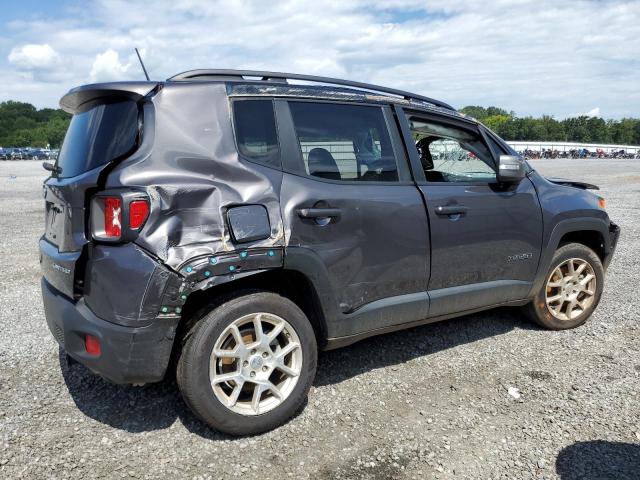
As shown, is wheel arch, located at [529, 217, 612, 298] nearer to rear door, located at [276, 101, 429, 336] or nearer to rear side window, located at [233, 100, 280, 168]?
rear door, located at [276, 101, 429, 336]

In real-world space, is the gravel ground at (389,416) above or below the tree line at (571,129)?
below

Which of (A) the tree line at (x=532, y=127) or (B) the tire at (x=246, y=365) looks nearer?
(B) the tire at (x=246, y=365)

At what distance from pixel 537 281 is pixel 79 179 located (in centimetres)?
345

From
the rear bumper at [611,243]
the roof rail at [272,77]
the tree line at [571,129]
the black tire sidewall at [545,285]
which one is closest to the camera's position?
the roof rail at [272,77]

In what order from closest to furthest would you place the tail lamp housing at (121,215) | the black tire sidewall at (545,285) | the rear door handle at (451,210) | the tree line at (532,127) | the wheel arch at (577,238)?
the tail lamp housing at (121,215), the rear door handle at (451,210), the wheel arch at (577,238), the black tire sidewall at (545,285), the tree line at (532,127)

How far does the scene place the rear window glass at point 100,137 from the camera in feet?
9.11

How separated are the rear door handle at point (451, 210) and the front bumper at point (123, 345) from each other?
1891 mm

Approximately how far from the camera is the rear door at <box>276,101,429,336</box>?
3025 millimetres

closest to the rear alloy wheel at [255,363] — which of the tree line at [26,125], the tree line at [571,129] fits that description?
the tree line at [26,125]

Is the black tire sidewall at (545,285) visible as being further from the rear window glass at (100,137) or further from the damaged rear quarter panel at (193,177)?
the rear window glass at (100,137)

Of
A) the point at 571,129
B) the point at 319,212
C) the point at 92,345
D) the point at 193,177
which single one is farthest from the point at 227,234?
the point at 571,129

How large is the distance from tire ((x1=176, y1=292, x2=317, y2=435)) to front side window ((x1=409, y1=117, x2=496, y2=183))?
159 cm

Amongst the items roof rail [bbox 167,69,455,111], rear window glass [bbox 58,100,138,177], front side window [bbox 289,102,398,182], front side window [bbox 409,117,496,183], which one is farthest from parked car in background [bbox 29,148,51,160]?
front side window [bbox 289,102,398,182]

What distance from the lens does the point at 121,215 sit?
2.57 meters
